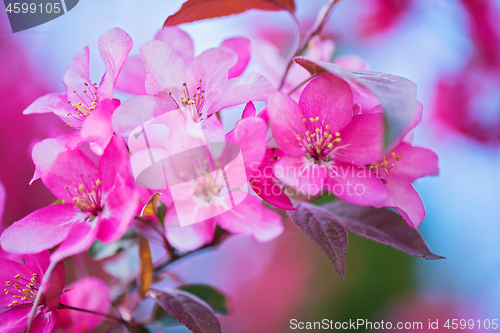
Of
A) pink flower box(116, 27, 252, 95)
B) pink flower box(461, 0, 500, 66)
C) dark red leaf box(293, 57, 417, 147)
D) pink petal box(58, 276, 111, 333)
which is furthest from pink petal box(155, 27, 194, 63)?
pink flower box(461, 0, 500, 66)

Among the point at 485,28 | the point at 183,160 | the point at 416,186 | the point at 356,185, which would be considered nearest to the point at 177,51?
the point at 183,160

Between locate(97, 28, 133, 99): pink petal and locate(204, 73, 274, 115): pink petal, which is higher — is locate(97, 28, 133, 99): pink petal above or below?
above

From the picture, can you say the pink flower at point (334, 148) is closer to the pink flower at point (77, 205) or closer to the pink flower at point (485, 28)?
the pink flower at point (77, 205)

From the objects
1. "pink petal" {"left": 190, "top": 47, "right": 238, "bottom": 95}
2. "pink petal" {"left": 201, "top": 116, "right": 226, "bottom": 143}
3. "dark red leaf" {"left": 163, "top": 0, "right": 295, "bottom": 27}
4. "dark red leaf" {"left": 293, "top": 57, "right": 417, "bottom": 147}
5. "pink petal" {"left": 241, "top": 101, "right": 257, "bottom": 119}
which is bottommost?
"pink petal" {"left": 201, "top": 116, "right": 226, "bottom": 143}

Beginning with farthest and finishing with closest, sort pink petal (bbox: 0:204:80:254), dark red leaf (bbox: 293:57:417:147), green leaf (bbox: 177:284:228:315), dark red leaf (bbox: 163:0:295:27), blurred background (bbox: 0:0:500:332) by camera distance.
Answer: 1. blurred background (bbox: 0:0:500:332)
2. green leaf (bbox: 177:284:228:315)
3. dark red leaf (bbox: 163:0:295:27)
4. pink petal (bbox: 0:204:80:254)
5. dark red leaf (bbox: 293:57:417:147)

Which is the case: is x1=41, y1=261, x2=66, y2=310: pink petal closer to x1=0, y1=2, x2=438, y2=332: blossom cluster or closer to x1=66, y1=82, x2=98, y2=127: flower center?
x1=0, y1=2, x2=438, y2=332: blossom cluster

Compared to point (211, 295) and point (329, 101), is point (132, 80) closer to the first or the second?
point (329, 101)
